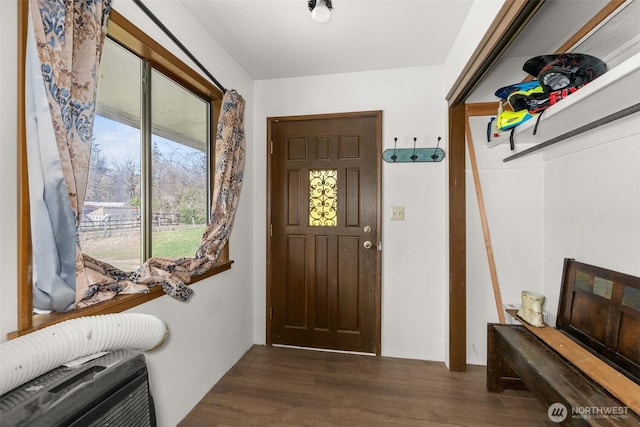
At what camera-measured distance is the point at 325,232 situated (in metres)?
2.59

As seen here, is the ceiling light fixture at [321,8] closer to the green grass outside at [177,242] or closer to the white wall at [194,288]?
the white wall at [194,288]

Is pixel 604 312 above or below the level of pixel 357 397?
above

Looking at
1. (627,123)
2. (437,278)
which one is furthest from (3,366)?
(627,123)

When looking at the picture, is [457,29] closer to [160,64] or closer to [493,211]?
[493,211]

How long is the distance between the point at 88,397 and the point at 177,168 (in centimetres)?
143

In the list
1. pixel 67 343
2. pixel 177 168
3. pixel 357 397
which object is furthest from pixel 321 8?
pixel 357 397

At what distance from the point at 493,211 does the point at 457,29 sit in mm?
1341

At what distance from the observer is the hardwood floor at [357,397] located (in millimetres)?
1717

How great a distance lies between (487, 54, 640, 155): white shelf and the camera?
42.5 inches

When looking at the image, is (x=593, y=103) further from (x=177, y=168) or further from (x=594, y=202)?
(x=177, y=168)

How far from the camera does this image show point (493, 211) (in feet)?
7.50

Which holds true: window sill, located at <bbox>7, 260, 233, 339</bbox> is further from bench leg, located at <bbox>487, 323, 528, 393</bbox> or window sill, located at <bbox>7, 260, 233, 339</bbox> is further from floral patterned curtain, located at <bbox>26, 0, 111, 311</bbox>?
bench leg, located at <bbox>487, 323, 528, 393</bbox>

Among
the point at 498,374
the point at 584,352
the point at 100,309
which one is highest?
the point at 100,309

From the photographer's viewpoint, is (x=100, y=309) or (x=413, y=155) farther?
(x=413, y=155)
